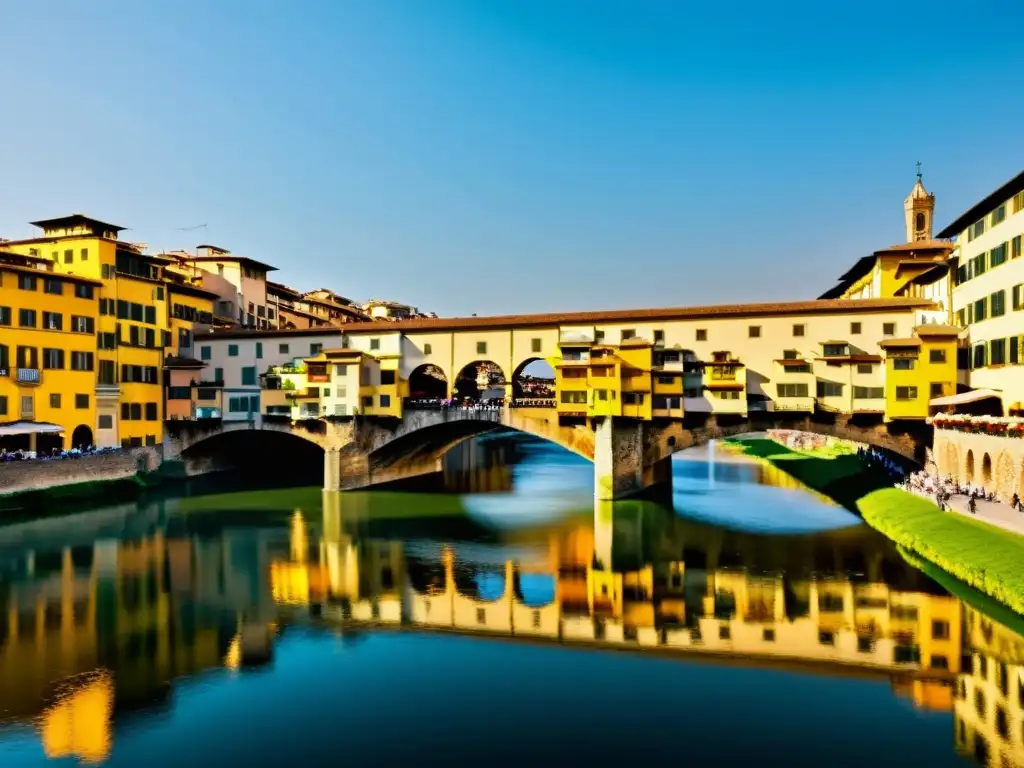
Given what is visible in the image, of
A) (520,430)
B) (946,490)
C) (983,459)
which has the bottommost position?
(946,490)

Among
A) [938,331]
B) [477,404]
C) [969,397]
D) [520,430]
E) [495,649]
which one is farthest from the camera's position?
[520,430]

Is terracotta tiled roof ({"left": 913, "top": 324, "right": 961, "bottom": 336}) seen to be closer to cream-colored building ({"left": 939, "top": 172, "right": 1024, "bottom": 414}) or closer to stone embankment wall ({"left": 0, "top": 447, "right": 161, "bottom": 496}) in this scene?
cream-colored building ({"left": 939, "top": 172, "right": 1024, "bottom": 414})

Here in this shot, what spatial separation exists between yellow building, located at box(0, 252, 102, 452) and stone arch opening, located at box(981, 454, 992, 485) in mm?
60074

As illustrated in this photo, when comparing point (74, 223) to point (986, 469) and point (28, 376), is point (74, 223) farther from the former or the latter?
point (986, 469)

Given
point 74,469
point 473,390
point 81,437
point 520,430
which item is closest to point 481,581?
point 520,430

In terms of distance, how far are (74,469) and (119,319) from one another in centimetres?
1386

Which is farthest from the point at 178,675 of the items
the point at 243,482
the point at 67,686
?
the point at 243,482

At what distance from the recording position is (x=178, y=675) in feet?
74.7

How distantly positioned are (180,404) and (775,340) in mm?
50074

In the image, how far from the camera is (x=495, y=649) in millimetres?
25641

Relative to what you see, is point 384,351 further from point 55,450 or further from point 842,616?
point 842,616

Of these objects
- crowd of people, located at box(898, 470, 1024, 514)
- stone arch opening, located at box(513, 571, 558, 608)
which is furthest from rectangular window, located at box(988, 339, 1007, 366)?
stone arch opening, located at box(513, 571, 558, 608)

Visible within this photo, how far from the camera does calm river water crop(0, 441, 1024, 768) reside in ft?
60.7

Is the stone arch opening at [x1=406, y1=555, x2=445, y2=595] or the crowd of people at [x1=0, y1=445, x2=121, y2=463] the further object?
the crowd of people at [x1=0, y1=445, x2=121, y2=463]
